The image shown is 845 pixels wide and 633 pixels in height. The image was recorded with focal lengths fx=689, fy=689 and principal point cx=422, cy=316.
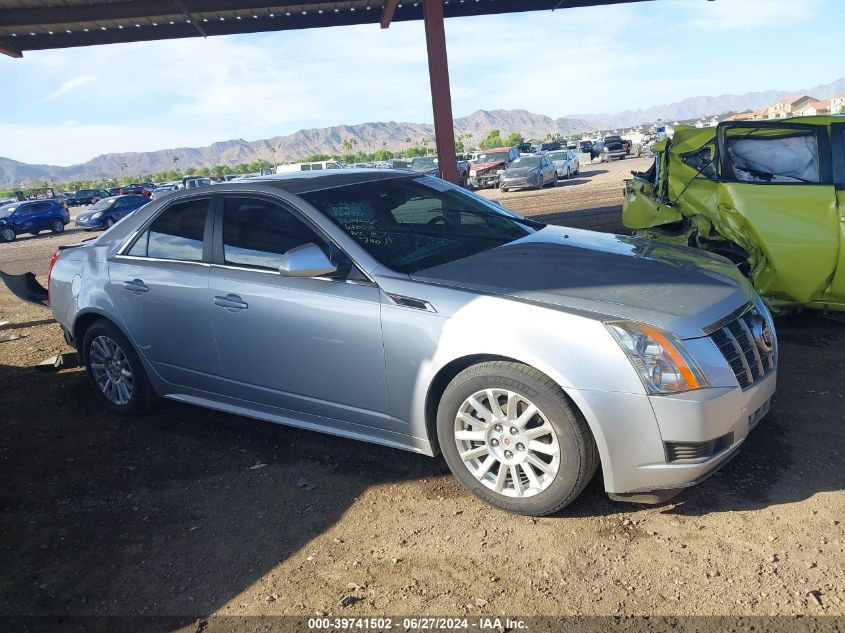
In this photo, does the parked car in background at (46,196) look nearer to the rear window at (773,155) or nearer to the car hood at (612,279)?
the rear window at (773,155)

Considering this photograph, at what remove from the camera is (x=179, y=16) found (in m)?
15.1

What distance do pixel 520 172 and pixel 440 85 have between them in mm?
14925

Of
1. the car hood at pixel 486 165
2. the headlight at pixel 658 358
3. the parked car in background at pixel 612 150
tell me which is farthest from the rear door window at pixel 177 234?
the parked car in background at pixel 612 150

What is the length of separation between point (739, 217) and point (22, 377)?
6558 mm

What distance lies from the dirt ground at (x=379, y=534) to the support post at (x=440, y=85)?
11036 millimetres

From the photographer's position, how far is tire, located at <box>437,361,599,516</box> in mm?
3057

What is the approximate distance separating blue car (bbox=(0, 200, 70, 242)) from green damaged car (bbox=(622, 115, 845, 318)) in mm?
28720

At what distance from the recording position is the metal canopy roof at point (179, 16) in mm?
13828

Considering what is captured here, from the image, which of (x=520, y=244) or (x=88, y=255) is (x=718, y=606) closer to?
(x=520, y=244)

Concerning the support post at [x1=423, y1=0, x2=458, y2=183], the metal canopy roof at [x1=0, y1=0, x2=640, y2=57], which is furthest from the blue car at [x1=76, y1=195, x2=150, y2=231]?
the support post at [x1=423, y1=0, x2=458, y2=183]

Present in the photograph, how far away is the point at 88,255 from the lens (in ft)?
16.7

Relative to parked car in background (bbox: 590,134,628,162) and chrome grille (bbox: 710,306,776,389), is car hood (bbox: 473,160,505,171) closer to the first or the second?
parked car in background (bbox: 590,134,628,162)

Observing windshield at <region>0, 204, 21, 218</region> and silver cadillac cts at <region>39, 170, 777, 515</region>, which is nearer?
silver cadillac cts at <region>39, 170, 777, 515</region>

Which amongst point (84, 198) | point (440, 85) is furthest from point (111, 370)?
point (84, 198)
